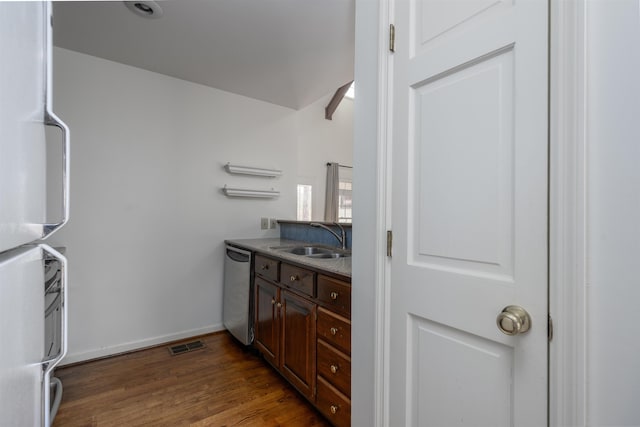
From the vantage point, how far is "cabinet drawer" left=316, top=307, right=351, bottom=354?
141 cm

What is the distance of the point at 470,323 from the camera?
855 millimetres


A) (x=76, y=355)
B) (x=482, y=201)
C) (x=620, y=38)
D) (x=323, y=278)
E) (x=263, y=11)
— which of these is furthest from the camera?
(x=76, y=355)

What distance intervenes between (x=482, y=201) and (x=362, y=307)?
25.8 inches

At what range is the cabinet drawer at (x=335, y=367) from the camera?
141cm

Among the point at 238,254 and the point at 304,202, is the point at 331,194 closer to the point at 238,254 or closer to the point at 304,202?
the point at 304,202

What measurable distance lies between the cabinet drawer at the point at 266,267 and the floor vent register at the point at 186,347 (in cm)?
94

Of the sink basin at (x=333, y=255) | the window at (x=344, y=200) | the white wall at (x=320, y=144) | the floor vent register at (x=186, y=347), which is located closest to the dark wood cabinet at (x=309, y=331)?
the sink basin at (x=333, y=255)

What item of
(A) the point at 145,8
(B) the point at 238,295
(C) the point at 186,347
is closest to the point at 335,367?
(B) the point at 238,295

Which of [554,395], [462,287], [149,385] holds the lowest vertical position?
[149,385]

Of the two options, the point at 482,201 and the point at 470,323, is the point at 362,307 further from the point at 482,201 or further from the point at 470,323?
the point at 482,201

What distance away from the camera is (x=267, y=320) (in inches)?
85.4

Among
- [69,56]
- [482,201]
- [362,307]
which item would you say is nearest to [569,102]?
[482,201]

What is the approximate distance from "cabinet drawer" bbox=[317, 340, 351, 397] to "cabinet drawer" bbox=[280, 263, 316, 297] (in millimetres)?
300

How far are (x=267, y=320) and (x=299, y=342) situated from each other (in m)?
0.47
